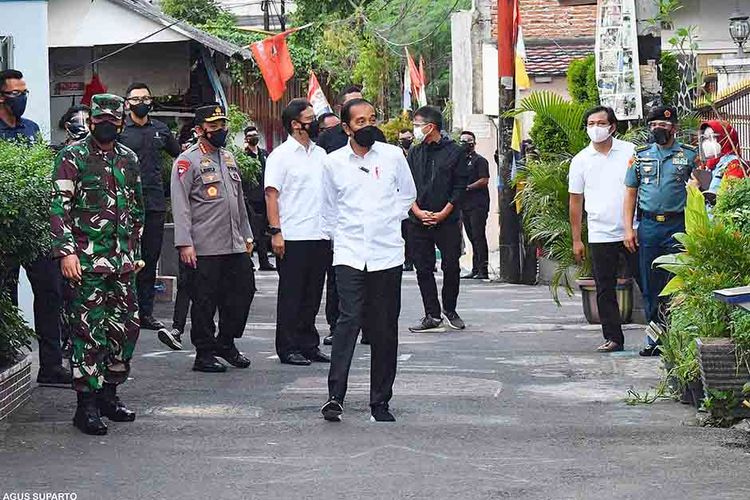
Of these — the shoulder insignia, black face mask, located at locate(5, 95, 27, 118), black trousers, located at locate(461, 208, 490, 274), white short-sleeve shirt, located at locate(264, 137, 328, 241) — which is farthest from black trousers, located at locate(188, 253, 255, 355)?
black trousers, located at locate(461, 208, 490, 274)

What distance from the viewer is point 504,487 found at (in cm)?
701

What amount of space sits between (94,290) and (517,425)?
262 centimetres

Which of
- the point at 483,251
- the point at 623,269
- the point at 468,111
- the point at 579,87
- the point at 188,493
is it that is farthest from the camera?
the point at 468,111

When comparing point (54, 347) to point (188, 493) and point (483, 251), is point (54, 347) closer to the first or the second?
point (188, 493)

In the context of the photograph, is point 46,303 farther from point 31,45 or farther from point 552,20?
point 552,20

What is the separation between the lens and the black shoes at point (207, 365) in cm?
1116

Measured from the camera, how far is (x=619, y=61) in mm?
14438

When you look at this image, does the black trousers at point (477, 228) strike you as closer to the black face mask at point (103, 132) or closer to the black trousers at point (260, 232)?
the black trousers at point (260, 232)

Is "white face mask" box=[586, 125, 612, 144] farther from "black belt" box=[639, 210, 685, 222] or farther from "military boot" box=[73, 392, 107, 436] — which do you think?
"military boot" box=[73, 392, 107, 436]

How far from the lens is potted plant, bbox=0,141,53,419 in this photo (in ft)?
29.1

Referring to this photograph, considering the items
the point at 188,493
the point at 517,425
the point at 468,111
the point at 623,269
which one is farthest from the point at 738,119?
the point at 468,111

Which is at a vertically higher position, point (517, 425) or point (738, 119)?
point (738, 119)

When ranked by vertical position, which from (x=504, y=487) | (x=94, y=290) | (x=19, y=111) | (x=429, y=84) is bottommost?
(x=504, y=487)

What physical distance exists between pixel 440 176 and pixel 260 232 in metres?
8.29
